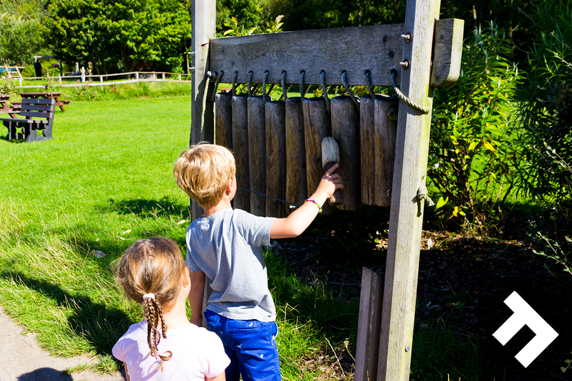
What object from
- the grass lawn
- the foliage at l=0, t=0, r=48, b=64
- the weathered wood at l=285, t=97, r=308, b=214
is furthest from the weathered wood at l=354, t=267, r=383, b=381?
the foliage at l=0, t=0, r=48, b=64

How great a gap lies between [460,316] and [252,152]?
6.40 ft

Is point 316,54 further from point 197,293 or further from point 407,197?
point 197,293

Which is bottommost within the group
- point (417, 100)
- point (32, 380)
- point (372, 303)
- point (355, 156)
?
point (32, 380)

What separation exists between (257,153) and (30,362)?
85.5 inches

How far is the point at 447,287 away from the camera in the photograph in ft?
13.1

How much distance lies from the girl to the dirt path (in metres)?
1.50

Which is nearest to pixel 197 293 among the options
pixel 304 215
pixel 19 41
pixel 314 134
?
pixel 304 215

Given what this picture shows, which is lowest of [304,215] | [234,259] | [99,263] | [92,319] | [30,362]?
[30,362]

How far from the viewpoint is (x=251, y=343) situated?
221cm

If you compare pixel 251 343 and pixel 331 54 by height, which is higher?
pixel 331 54

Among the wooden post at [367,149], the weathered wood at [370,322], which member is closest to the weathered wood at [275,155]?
the wooden post at [367,149]

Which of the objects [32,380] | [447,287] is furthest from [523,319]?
A: [32,380]

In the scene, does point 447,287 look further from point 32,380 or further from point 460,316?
point 32,380

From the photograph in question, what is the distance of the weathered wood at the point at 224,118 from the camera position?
308cm
